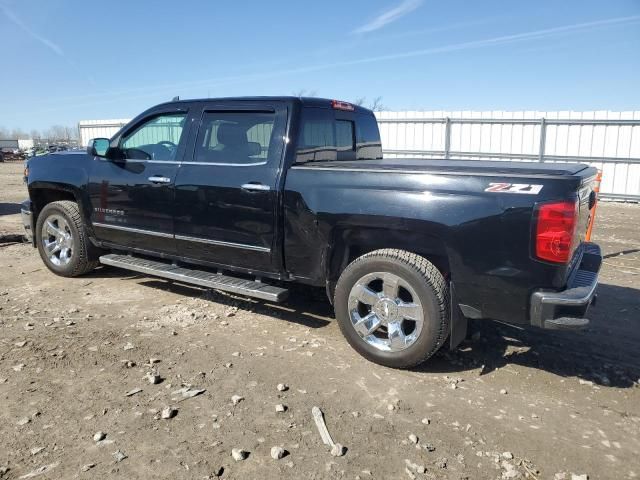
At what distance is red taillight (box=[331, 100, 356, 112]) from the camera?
197 inches

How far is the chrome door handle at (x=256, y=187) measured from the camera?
4.26 m

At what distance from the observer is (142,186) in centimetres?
511

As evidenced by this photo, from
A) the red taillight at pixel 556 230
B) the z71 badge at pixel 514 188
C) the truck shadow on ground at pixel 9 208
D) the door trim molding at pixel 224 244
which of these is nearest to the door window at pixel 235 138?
the door trim molding at pixel 224 244

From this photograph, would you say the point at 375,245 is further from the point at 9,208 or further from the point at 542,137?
the point at 542,137

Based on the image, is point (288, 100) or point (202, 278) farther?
point (202, 278)

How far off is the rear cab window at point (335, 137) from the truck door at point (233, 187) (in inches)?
9.7

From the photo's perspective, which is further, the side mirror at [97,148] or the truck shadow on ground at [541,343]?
the side mirror at [97,148]

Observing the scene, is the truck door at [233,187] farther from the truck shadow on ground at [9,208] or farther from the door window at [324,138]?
the truck shadow on ground at [9,208]

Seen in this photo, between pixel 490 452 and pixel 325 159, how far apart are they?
2.86 metres

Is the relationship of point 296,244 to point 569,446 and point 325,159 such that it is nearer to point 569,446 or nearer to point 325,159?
point 325,159

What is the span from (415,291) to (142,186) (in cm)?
298

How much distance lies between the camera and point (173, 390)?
137 inches

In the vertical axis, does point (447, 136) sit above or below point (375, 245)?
above

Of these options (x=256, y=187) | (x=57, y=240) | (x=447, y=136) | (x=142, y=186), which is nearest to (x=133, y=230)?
(x=142, y=186)
